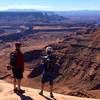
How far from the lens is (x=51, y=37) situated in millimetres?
96312

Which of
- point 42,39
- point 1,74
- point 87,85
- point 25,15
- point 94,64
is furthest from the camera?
point 25,15

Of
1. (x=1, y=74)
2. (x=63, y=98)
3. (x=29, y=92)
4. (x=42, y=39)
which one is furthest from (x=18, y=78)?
(x=42, y=39)

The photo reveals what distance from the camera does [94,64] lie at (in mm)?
40000

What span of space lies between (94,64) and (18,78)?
28220 mm

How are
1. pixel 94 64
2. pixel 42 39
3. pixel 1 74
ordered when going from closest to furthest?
pixel 94 64, pixel 1 74, pixel 42 39

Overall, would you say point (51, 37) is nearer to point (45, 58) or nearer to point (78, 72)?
point (78, 72)

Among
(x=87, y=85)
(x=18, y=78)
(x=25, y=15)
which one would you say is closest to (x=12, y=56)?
(x=18, y=78)

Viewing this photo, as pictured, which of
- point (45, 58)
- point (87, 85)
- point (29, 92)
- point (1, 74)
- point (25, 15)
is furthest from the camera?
point (25, 15)

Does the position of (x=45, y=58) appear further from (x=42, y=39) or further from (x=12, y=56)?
(x=42, y=39)

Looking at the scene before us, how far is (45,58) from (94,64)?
2855 cm

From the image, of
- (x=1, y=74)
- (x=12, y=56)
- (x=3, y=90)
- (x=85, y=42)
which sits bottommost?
(x=1, y=74)

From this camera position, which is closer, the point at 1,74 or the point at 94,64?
the point at 94,64

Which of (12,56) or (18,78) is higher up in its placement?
(12,56)

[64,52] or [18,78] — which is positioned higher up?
[18,78]
